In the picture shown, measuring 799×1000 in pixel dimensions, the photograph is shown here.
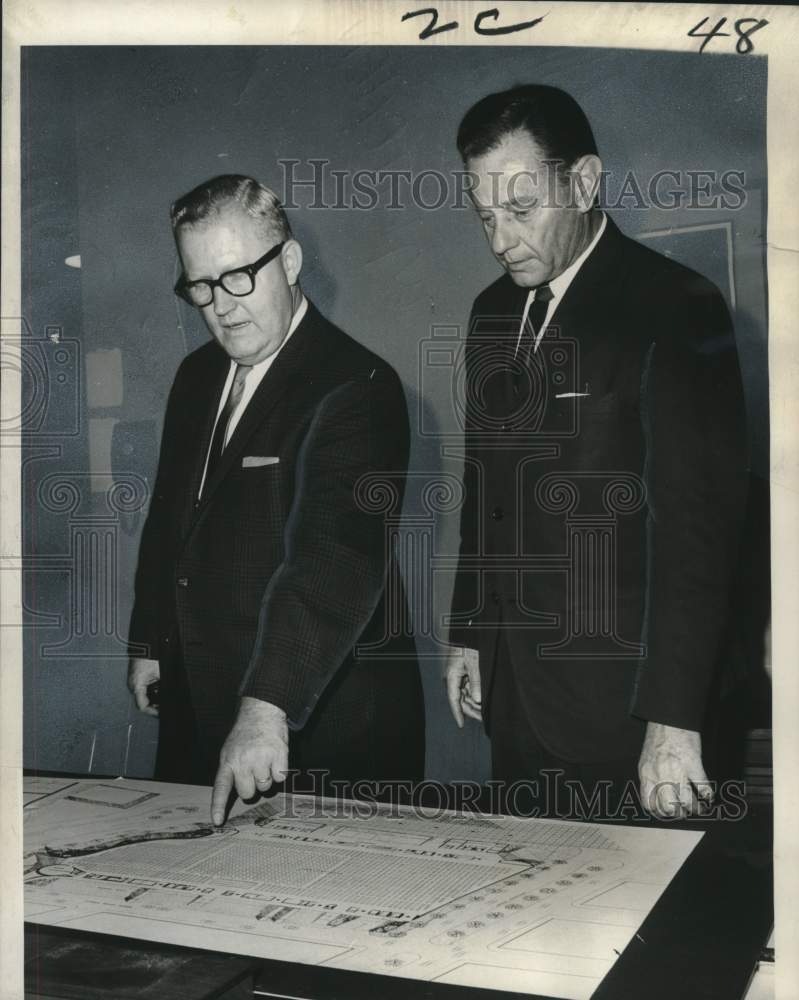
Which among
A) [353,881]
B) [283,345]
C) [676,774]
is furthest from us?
[283,345]

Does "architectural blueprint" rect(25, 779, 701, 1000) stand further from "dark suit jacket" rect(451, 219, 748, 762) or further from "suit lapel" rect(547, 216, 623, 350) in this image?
"suit lapel" rect(547, 216, 623, 350)

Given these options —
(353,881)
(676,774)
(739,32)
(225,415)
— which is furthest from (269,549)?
(739,32)

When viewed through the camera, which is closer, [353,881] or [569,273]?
[353,881]

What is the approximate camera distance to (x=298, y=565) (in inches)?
81.8

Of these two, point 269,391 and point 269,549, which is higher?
point 269,391

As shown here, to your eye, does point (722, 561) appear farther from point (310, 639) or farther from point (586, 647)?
point (310, 639)

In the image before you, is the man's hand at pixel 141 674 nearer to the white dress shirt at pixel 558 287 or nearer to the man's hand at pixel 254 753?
the man's hand at pixel 254 753

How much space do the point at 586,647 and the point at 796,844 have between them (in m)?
0.57

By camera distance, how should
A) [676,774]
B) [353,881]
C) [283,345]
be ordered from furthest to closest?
[283,345]
[676,774]
[353,881]

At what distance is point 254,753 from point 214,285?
0.95m

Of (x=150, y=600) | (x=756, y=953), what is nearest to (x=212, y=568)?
(x=150, y=600)

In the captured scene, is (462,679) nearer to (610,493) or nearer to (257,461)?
(610,493)

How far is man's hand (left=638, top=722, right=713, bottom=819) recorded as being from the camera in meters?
2.02

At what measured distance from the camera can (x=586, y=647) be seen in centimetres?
203
